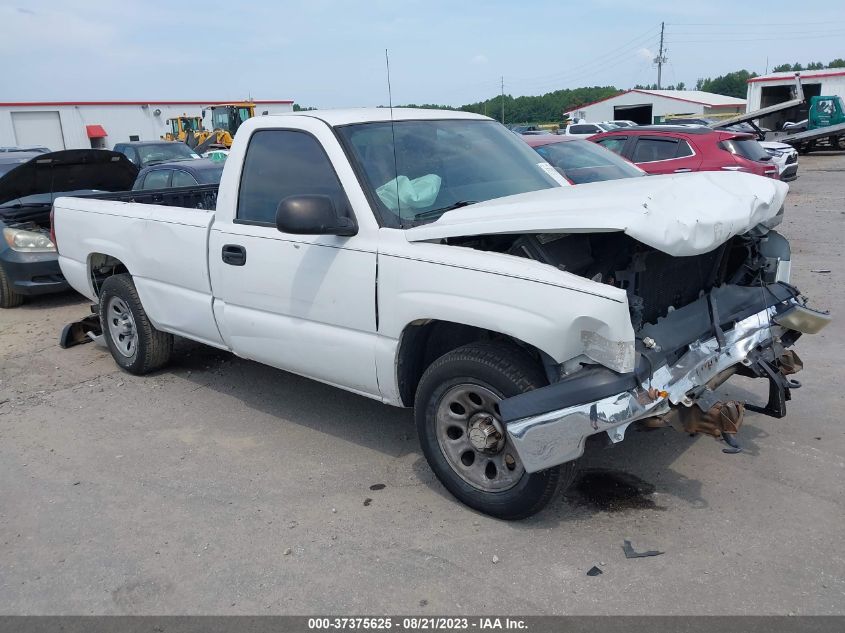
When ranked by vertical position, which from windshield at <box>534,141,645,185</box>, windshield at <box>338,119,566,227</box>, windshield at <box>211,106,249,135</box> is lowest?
windshield at <box>534,141,645,185</box>

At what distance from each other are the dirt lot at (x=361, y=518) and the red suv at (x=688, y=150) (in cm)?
754

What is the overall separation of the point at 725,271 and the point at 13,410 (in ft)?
16.9

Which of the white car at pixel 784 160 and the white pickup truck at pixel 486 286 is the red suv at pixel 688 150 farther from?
the white pickup truck at pixel 486 286

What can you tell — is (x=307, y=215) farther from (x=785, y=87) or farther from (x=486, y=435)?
(x=785, y=87)

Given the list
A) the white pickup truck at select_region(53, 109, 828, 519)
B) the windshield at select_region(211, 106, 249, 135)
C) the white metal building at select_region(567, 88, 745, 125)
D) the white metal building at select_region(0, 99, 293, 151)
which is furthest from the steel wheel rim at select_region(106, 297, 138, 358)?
the white metal building at select_region(567, 88, 745, 125)

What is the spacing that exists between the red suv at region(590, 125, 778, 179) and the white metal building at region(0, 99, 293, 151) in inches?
1178

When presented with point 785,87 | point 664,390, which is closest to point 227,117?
point 785,87

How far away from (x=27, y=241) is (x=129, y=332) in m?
3.52

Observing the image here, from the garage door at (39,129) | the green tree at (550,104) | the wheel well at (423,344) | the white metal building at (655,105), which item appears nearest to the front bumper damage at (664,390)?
the wheel well at (423,344)

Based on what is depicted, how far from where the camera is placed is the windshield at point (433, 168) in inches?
154

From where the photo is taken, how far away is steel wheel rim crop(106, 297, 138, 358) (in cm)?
581

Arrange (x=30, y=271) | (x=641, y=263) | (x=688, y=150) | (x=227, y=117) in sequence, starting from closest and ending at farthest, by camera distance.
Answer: (x=641, y=263) → (x=30, y=271) → (x=688, y=150) → (x=227, y=117)

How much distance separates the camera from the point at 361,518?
3.64 metres

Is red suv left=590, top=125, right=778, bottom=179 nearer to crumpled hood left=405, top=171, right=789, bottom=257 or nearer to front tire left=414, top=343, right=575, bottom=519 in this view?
crumpled hood left=405, top=171, right=789, bottom=257
